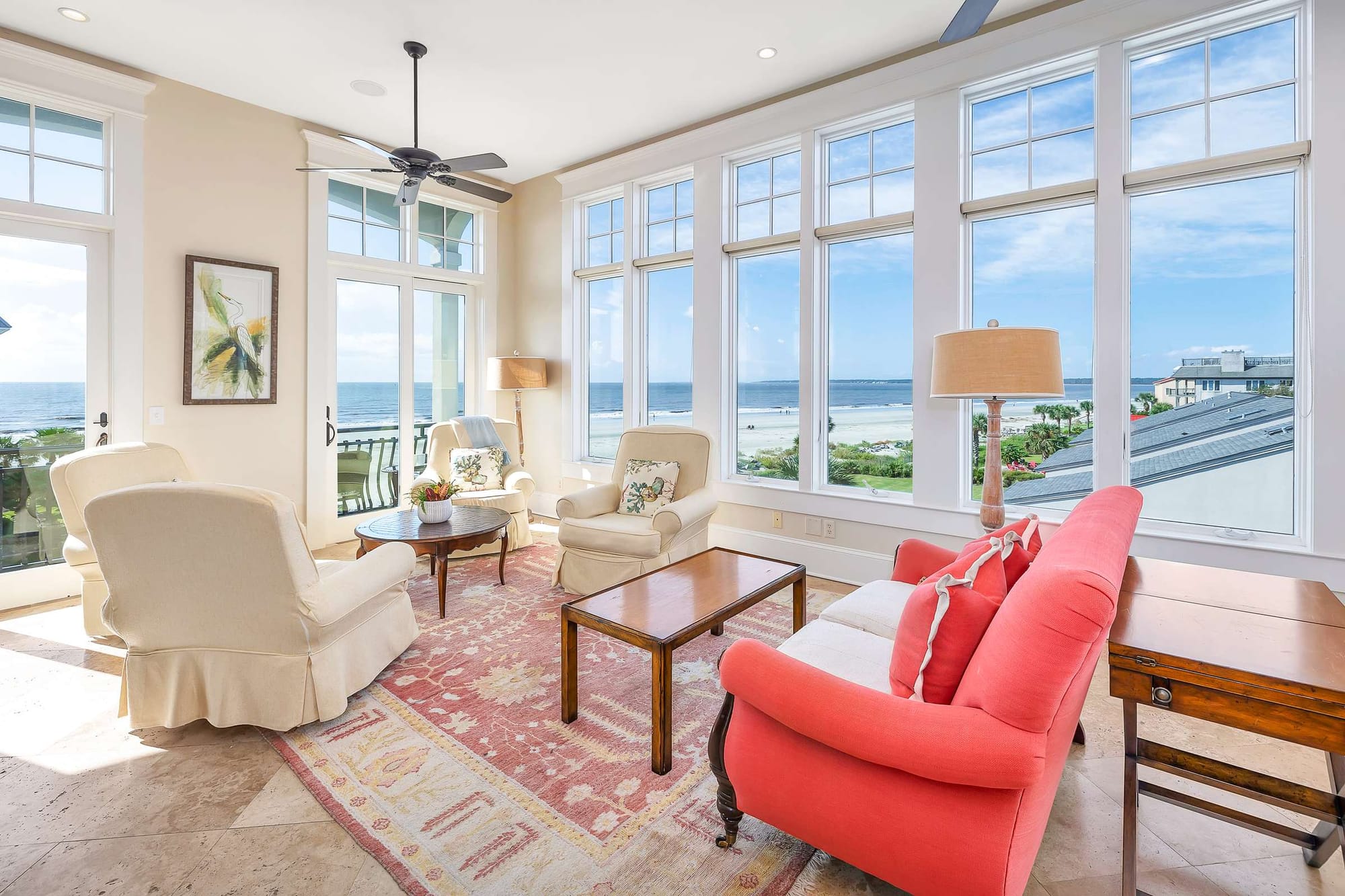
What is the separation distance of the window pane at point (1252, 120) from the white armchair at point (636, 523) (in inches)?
115

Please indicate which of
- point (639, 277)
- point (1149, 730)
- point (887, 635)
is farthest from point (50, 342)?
point (1149, 730)

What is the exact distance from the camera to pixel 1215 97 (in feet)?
9.34

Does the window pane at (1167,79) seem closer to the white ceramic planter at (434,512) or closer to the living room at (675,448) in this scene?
the living room at (675,448)

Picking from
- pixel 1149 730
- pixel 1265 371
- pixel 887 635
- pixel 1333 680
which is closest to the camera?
pixel 1333 680

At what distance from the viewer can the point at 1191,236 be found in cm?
290

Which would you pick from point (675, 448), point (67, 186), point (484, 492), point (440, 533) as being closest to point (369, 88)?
point (67, 186)

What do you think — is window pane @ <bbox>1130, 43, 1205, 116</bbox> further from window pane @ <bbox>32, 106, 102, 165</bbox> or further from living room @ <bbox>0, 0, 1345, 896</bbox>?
window pane @ <bbox>32, 106, 102, 165</bbox>

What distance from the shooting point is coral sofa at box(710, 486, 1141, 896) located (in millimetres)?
1114

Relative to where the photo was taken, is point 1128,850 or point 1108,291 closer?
point 1128,850

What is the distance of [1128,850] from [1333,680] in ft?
1.98

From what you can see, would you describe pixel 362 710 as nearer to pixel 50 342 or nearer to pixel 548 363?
pixel 50 342

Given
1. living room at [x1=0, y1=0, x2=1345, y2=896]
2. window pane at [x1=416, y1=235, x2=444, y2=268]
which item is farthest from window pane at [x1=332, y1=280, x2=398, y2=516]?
window pane at [x1=416, y1=235, x2=444, y2=268]

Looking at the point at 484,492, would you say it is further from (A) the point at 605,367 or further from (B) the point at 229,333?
(B) the point at 229,333

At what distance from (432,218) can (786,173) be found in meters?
3.08
